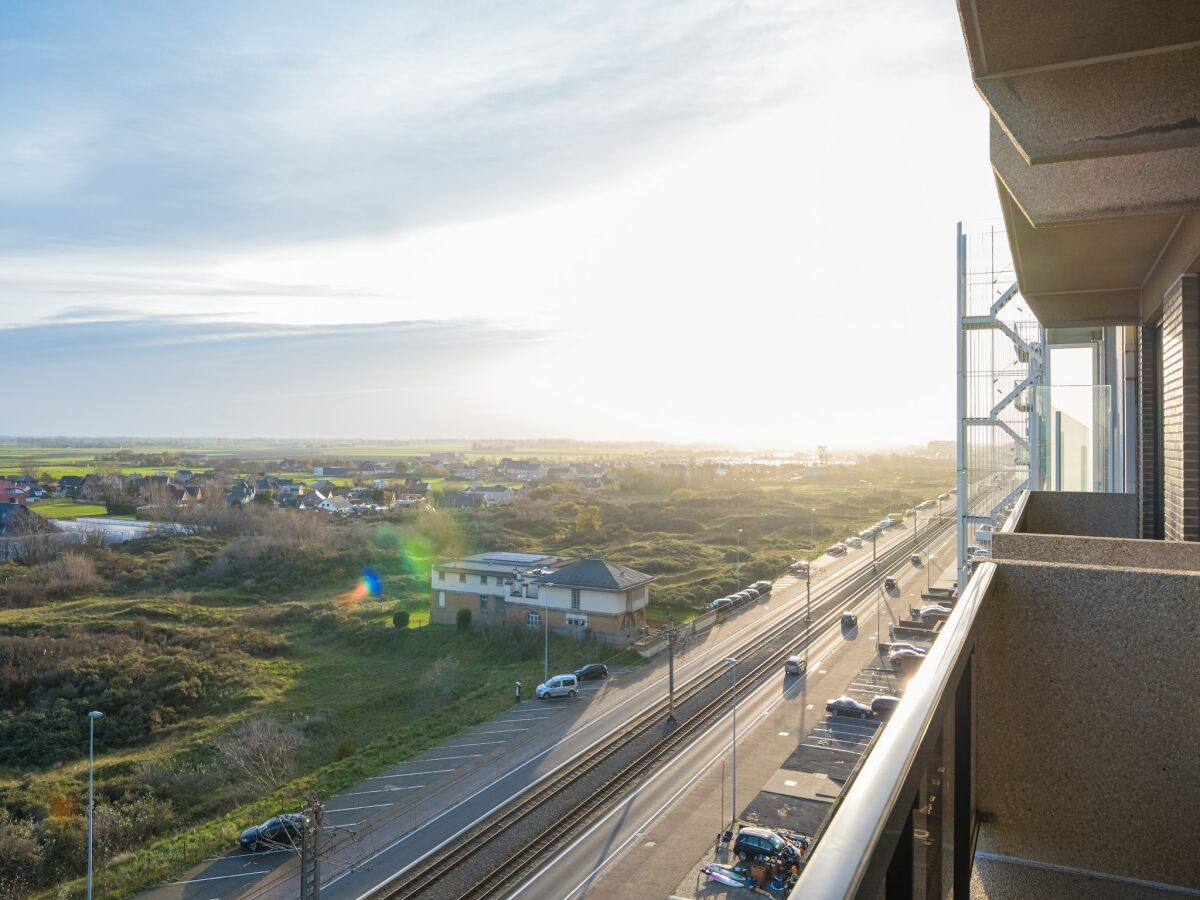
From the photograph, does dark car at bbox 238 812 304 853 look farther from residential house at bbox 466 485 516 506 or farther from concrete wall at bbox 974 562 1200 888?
residential house at bbox 466 485 516 506

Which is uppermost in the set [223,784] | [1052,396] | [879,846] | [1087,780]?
[1052,396]

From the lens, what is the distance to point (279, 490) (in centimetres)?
4859

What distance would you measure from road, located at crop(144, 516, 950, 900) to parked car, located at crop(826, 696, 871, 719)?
276 centimetres

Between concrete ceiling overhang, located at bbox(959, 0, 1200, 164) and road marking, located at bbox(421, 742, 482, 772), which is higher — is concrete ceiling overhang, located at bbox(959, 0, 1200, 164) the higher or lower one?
the higher one

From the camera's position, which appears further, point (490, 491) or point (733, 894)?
point (490, 491)

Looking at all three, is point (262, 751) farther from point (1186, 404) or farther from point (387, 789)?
point (1186, 404)

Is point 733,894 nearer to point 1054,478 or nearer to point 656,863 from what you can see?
point 656,863

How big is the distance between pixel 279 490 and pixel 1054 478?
47864 mm

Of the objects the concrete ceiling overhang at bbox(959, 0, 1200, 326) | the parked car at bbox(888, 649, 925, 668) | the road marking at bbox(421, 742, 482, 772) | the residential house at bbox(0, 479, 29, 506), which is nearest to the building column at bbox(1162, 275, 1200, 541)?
the concrete ceiling overhang at bbox(959, 0, 1200, 326)

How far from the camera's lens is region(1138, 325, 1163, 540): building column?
3.84m

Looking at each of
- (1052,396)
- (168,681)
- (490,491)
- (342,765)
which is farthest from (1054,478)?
(490,491)

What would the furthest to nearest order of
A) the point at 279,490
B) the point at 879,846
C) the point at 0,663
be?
the point at 279,490
the point at 0,663
the point at 879,846

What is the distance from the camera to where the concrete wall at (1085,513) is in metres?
3.86

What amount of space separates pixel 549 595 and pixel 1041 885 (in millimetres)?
16566
